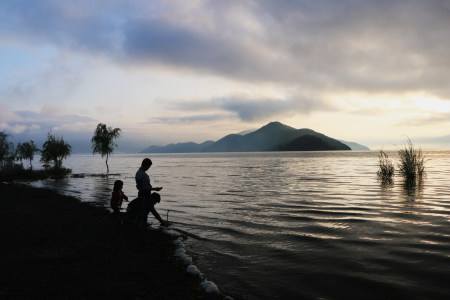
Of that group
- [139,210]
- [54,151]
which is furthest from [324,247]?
[54,151]

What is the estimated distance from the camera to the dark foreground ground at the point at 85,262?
7.61 metres

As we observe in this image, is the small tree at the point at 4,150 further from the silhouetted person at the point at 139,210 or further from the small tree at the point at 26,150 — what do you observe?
the silhouetted person at the point at 139,210

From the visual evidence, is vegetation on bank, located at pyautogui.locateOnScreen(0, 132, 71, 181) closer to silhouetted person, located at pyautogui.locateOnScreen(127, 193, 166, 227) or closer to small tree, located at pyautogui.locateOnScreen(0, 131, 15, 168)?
small tree, located at pyautogui.locateOnScreen(0, 131, 15, 168)

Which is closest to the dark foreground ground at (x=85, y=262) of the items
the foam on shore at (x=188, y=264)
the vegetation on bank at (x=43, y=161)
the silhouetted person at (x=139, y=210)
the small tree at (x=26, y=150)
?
the foam on shore at (x=188, y=264)

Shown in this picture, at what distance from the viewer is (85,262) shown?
9602mm

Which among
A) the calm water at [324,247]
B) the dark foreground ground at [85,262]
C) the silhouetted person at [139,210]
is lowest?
the calm water at [324,247]

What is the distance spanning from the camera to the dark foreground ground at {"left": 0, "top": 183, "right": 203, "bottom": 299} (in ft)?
25.0

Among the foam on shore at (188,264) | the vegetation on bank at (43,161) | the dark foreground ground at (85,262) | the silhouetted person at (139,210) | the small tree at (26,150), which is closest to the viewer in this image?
the dark foreground ground at (85,262)

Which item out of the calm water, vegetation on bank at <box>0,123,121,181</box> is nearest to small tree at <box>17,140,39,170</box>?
vegetation on bank at <box>0,123,121,181</box>

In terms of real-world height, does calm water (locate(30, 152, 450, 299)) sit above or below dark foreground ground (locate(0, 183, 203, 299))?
below

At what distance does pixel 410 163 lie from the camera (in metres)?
34.7

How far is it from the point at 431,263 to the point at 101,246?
9872mm

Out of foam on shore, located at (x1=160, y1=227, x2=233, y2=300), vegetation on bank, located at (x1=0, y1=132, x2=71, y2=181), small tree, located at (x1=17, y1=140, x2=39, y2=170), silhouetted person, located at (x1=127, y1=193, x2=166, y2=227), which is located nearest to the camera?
foam on shore, located at (x1=160, y1=227, x2=233, y2=300)

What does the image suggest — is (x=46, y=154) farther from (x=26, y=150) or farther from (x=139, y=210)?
(x=139, y=210)
